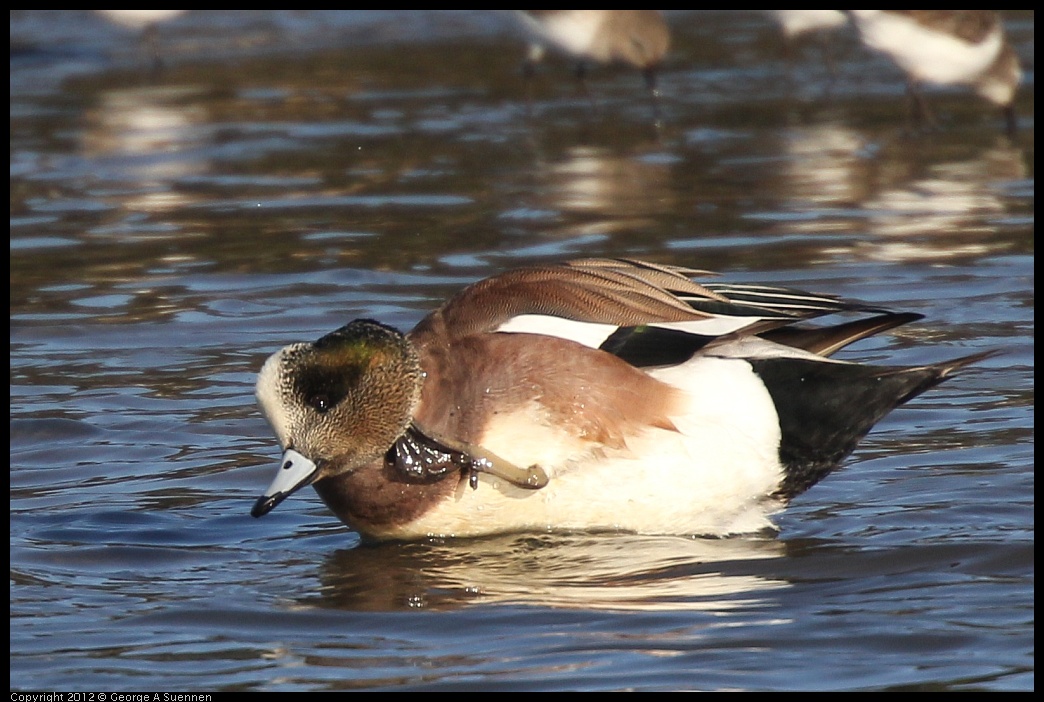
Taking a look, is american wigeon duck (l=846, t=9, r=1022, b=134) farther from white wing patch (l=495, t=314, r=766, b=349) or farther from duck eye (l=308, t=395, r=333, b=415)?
duck eye (l=308, t=395, r=333, b=415)

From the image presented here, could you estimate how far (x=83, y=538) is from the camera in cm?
489

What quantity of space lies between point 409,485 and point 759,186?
18.5 ft

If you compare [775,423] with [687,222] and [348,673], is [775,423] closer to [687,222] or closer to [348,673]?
[348,673]

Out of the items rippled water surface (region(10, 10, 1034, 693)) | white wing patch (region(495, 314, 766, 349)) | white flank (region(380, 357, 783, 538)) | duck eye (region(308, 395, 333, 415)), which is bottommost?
rippled water surface (region(10, 10, 1034, 693))

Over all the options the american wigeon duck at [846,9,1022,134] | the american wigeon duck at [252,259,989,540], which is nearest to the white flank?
the american wigeon duck at [252,259,989,540]

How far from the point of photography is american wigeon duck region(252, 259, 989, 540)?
14.5ft

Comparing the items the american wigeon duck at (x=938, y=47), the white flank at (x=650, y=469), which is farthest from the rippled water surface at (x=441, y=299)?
the american wigeon duck at (x=938, y=47)

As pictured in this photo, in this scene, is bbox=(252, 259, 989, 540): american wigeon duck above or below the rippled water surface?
above

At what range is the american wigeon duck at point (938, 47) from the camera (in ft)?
39.3

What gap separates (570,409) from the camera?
4418 mm

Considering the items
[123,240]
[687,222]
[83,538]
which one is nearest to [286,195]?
[123,240]

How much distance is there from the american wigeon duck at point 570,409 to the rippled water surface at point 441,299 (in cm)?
15

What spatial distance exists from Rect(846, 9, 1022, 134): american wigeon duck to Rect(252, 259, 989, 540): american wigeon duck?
7654 mm

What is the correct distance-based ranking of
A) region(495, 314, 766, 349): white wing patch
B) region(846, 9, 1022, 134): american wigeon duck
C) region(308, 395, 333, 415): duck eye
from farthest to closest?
region(846, 9, 1022, 134): american wigeon duck
region(495, 314, 766, 349): white wing patch
region(308, 395, 333, 415): duck eye
